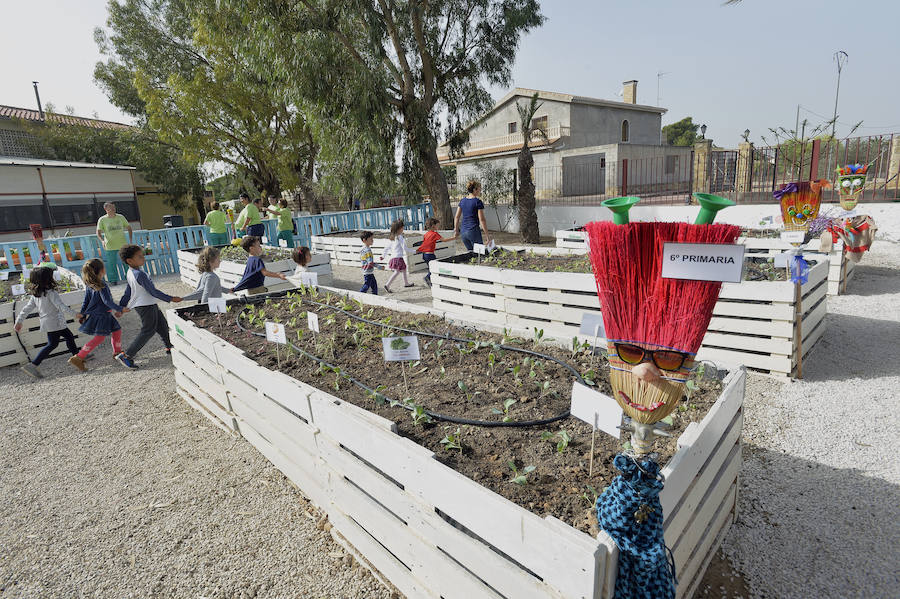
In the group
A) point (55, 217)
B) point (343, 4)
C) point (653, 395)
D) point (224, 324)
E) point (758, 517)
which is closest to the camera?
point (653, 395)

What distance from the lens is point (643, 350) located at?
1.40 metres

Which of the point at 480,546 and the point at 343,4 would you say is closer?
the point at 480,546

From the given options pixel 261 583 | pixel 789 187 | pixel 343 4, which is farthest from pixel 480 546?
pixel 343 4

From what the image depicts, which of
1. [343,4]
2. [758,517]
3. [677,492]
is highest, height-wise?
[343,4]

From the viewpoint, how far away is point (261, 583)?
7.73 feet

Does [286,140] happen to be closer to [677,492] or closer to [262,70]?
[262,70]

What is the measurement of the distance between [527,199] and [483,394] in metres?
11.3

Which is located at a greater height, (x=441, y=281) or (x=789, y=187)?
(x=789, y=187)

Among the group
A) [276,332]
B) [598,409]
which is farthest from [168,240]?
[598,409]

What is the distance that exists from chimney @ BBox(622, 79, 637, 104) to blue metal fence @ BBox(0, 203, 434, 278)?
83.7 feet

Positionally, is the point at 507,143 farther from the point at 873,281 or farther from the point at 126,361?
the point at 126,361

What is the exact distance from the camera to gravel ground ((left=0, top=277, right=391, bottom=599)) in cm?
240

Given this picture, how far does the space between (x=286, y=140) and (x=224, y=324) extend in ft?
54.3

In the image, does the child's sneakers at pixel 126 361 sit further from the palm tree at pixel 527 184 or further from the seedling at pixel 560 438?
the palm tree at pixel 527 184
